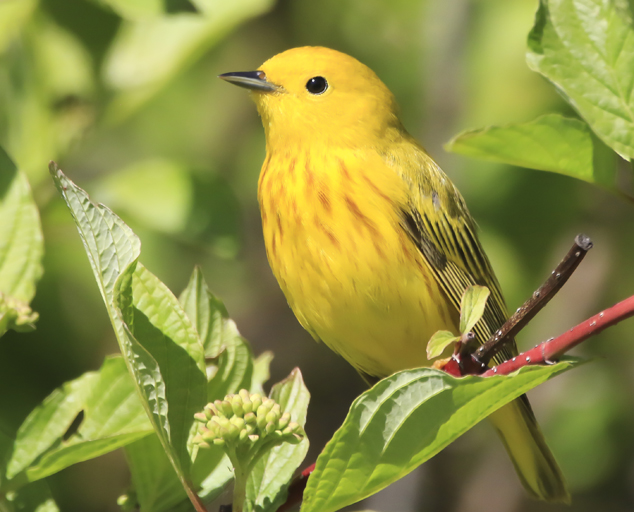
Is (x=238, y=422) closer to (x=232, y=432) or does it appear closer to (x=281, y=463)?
(x=232, y=432)

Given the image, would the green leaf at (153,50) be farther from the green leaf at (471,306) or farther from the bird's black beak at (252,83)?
the green leaf at (471,306)

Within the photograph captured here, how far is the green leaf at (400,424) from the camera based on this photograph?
133 cm

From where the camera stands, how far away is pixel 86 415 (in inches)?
69.9

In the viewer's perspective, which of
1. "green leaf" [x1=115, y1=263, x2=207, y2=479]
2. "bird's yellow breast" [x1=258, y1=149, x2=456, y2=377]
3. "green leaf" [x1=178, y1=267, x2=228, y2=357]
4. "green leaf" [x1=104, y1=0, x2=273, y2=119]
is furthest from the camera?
"green leaf" [x1=104, y1=0, x2=273, y2=119]

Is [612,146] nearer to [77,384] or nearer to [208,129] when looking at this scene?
[77,384]

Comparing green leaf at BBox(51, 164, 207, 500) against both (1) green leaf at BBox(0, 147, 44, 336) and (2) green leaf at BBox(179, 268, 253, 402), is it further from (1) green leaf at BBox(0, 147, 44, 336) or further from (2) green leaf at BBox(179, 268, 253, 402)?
(1) green leaf at BBox(0, 147, 44, 336)

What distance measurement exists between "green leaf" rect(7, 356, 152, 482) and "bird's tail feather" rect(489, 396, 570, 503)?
1.59m

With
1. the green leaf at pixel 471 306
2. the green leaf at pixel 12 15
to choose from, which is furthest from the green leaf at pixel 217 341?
the green leaf at pixel 12 15

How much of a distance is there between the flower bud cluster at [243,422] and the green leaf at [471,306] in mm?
400

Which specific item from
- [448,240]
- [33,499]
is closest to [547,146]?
[448,240]

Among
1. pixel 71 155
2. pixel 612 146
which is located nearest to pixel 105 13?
pixel 71 155

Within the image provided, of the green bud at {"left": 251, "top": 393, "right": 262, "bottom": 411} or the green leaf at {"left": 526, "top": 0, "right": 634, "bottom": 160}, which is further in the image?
the green leaf at {"left": 526, "top": 0, "right": 634, "bottom": 160}

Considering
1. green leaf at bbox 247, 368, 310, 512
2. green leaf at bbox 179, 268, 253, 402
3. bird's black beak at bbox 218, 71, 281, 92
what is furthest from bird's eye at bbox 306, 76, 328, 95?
green leaf at bbox 247, 368, 310, 512

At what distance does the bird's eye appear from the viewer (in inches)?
109
